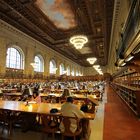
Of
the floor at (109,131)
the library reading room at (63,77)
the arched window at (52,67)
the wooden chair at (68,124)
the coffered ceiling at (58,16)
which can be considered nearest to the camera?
the wooden chair at (68,124)

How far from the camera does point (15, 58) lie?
17.3 metres

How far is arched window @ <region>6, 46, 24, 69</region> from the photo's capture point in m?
16.4

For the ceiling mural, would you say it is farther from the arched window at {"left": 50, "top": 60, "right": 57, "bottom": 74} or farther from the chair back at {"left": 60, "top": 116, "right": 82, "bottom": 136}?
the arched window at {"left": 50, "top": 60, "right": 57, "bottom": 74}

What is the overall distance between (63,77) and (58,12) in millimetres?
15645

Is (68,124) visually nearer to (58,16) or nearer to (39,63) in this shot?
(58,16)

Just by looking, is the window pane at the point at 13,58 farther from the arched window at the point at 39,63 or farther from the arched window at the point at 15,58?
the arched window at the point at 39,63

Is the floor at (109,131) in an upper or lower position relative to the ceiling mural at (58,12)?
lower

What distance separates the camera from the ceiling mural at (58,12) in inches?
423

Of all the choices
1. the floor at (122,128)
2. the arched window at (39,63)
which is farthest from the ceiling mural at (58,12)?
the arched window at (39,63)

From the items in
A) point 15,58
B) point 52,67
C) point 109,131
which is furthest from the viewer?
point 52,67

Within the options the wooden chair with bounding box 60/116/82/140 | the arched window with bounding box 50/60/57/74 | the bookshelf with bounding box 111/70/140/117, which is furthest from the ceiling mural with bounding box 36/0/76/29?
the arched window with bounding box 50/60/57/74

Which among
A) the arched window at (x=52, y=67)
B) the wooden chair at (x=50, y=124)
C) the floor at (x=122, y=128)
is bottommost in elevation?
the floor at (x=122, y=128)

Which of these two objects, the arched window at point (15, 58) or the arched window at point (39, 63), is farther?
the arched window at point (39, 63)

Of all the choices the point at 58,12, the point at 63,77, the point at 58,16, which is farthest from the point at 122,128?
the point at 63,77
